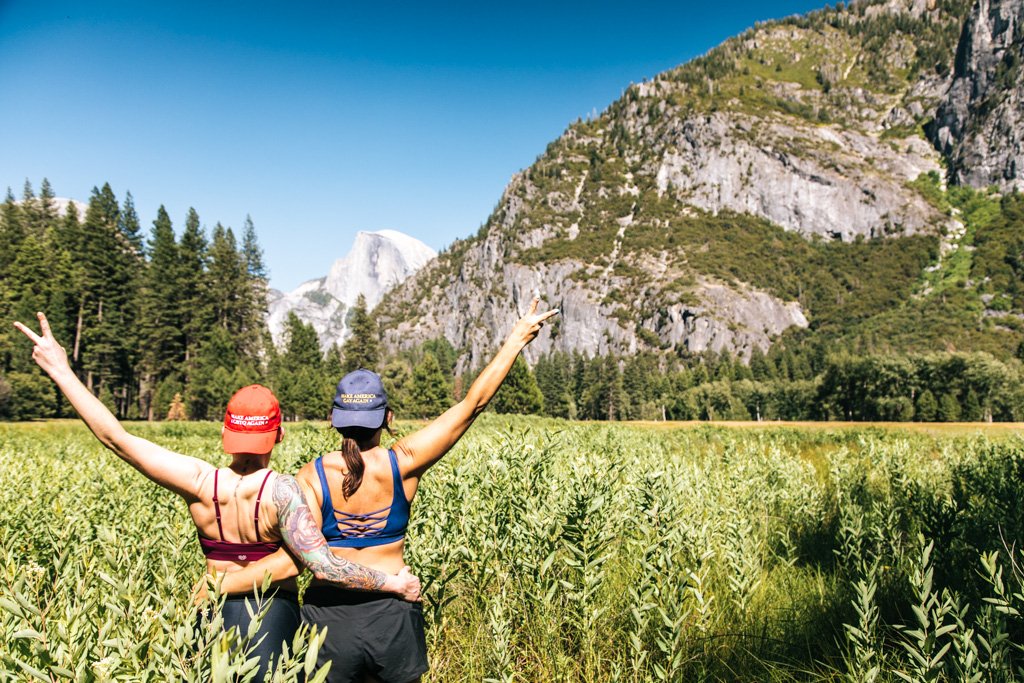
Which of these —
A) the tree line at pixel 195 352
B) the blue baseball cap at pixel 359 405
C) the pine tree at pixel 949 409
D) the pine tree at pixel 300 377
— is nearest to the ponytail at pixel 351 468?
the blue baseball cap at pixel 359 405

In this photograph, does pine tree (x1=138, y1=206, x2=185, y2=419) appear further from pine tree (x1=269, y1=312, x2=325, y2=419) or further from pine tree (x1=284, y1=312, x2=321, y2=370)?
pine tree (x1=284, y1=312, x2=321, y2=370)

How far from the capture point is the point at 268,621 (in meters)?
2.83

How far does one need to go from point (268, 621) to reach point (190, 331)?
70702 millimetres

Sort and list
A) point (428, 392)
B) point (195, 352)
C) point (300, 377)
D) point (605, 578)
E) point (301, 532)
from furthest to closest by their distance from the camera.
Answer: point (428, 392), point (300, 377), point (195, 352), point (605, 578), point (301, 532)

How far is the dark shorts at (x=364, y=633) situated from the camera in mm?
2984

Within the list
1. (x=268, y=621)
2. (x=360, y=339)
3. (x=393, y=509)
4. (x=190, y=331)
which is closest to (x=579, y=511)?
(x=393, y=509)

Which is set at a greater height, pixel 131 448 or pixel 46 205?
pixel 46 205

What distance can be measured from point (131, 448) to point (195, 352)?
7066 centimetres

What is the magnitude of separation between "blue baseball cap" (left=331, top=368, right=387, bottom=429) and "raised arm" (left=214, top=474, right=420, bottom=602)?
0.45 metres

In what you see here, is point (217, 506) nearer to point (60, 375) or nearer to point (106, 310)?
point (60, 375)

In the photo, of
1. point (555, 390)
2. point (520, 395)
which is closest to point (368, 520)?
point (520, 395)

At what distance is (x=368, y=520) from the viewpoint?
122 inches

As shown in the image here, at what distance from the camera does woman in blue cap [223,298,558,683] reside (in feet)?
9.84

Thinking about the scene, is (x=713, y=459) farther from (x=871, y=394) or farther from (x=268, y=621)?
(x=871, y=394)
